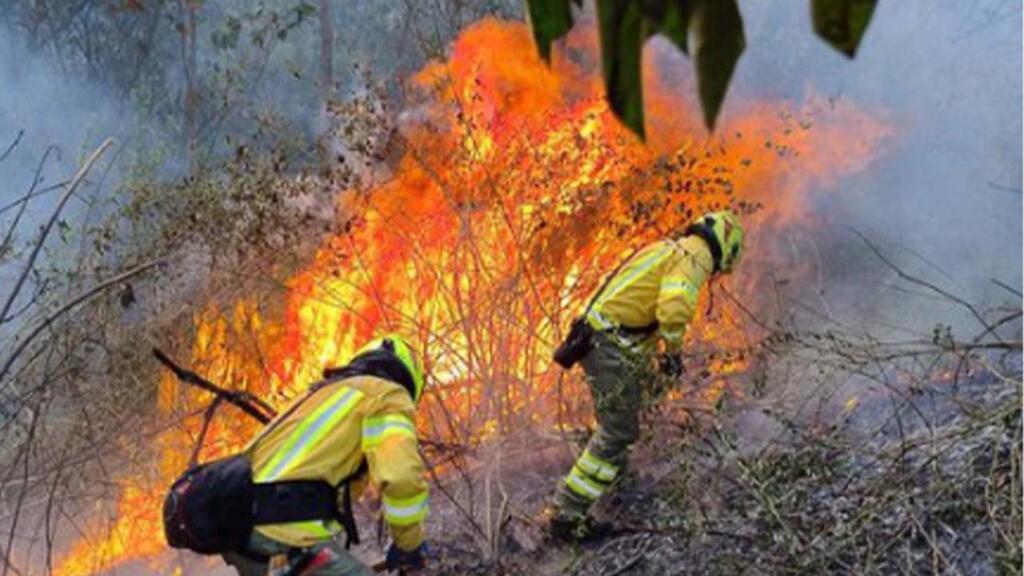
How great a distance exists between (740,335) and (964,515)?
10.4ft

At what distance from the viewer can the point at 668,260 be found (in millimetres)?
5730

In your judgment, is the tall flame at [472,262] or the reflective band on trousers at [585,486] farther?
the tall flame at [472,262]

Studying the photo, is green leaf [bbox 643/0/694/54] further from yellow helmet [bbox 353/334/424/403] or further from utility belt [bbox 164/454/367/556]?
yellow helmet [bbox 353/334/424/403]

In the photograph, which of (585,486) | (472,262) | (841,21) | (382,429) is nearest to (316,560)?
(382,429)

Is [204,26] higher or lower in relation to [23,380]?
higher

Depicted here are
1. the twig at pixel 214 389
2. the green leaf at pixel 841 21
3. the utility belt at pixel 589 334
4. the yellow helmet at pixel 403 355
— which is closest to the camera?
the green leaf at pixel 841 21

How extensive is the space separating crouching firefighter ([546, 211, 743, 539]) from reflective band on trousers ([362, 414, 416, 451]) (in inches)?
52.6

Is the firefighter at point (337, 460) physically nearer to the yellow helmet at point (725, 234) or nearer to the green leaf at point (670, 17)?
the yellow helmet at point (725, 234)

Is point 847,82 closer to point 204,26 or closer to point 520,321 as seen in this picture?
point 520,321

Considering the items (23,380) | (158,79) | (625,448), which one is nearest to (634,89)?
(625,448)

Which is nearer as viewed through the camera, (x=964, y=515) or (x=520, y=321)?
(x=964, y=515)

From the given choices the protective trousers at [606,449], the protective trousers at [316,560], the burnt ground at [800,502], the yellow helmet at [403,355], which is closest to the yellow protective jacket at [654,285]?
the protective trousers at [606,449]

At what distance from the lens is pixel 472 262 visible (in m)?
6.90

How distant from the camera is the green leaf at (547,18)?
96 centimetres
